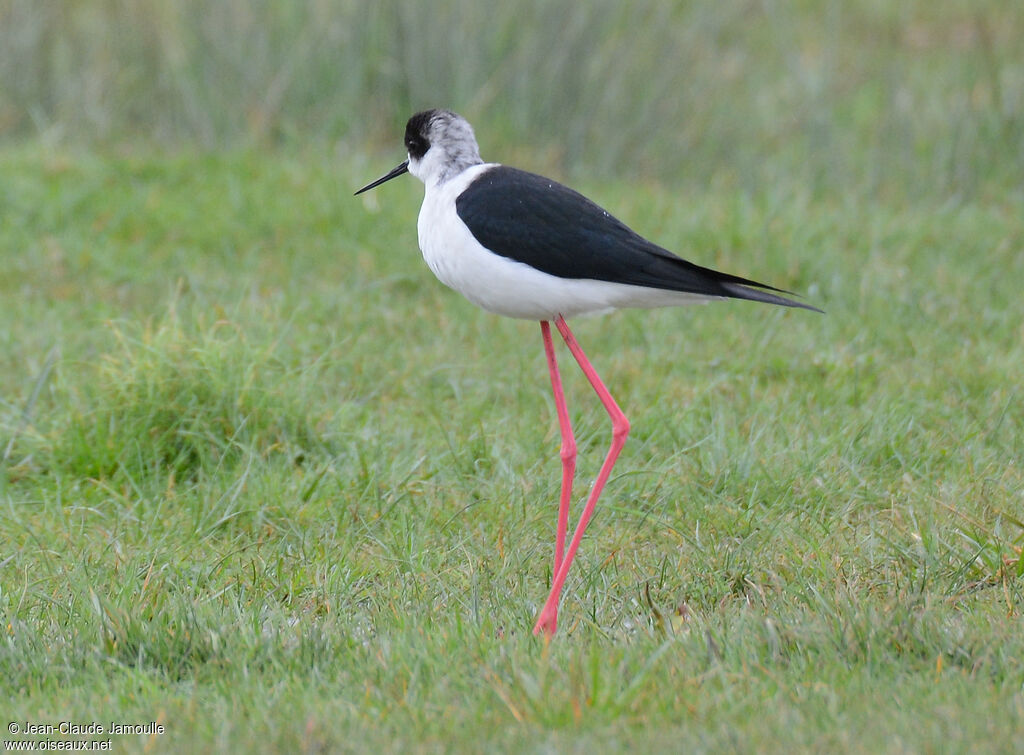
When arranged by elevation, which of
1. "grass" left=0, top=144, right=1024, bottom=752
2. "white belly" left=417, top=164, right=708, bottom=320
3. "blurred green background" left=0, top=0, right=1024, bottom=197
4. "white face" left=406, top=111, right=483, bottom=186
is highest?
"blurred green background" left=0, top=0, right=1024, bottom=197

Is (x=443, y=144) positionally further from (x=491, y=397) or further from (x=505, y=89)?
(x=505, y=89)

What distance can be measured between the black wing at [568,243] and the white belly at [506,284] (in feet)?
0.09

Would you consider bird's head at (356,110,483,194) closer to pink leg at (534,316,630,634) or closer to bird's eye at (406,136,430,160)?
bird's eye at (406,136,430,160)

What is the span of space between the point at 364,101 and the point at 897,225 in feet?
10.6

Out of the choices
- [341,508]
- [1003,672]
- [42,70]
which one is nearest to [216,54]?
[42,70]

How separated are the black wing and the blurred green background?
4.11m

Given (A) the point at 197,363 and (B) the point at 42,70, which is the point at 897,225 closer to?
(A) the point at 197,363

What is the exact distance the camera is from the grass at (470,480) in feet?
9.18

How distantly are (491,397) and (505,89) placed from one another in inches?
124

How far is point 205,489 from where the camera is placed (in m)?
4.35

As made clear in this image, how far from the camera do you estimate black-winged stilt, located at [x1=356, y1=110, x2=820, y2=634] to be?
3465mm

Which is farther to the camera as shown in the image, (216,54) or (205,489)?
(216,54)

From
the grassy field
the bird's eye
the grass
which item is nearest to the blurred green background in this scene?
the grassy field

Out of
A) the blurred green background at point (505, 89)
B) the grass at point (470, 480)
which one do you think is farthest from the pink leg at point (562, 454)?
the blurred green background at point (505, 89)
